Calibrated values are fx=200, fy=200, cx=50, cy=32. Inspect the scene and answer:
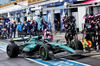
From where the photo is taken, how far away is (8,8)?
50.0 meters

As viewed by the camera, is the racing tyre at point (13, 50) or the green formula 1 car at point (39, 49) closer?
the green formula 1 car at point (39, 49)

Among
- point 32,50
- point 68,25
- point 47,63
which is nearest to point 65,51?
point 47,63

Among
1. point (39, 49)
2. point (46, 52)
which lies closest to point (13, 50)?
point (39, 49)

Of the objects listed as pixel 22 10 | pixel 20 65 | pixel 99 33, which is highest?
pixel 22 10

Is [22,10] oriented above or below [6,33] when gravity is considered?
above

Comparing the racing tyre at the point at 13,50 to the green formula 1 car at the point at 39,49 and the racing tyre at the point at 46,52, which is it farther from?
the racing tyre at the point at 46,52

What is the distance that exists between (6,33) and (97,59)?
54.1ft

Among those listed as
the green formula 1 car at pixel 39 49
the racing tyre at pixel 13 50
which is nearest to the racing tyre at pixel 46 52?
the green formula 1 car at pixel 39 49

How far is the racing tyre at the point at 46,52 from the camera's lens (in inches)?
324

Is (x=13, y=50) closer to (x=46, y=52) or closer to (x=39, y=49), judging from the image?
(x=39, y=49)

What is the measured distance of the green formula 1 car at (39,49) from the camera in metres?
8.34

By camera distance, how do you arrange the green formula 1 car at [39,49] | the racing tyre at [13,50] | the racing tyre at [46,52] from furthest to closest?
the racing tyre at [13,50], the green formula 1 car at [39,49], the racing tyre at [46,52]

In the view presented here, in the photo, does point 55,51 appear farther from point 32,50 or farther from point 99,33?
point 99,33

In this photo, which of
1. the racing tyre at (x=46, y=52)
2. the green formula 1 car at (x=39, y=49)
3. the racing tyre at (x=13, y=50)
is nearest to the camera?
the racing tyre at (x=46, y=52)
